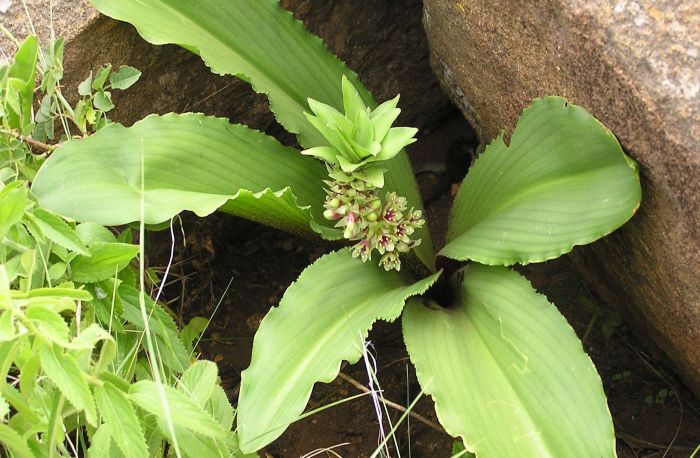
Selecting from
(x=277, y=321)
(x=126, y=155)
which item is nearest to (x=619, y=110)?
(x=277, y=321)

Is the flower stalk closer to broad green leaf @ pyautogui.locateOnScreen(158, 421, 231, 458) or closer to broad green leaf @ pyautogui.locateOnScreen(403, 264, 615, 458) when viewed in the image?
broad green leaf @ pyautogui.locateOnScreen(403, 264, 615, 458)

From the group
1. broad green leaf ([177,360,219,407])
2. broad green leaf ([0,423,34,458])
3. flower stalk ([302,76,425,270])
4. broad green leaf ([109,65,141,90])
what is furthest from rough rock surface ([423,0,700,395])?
broad green leaf ([0,423,34,458])

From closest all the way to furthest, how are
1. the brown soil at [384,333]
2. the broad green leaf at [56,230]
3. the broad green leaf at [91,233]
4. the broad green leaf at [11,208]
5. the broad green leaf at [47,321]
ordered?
the broad green leaf at [47,321], the broad green leaf at [11,208], the broad green leaf at [56,230], the broad green leaf at [91,233], the brown soil at [384,333]

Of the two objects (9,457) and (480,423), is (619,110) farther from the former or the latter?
(9,457)

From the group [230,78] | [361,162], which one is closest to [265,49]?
[230,78]

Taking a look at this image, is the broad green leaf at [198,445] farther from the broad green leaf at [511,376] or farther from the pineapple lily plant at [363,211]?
the broad green leaf at [511,376]

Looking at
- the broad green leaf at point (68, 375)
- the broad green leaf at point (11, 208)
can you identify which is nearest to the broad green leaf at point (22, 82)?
the broad green leaf at point (11, 208)
